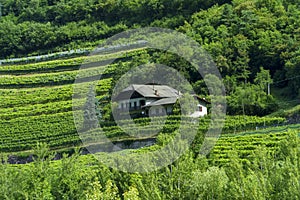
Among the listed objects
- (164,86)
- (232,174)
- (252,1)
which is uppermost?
(252,1)

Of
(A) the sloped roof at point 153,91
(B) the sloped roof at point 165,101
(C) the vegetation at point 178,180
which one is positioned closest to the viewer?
(C) the vegetation at point 178,180

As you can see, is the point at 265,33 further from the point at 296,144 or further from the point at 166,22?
the point at 296,144

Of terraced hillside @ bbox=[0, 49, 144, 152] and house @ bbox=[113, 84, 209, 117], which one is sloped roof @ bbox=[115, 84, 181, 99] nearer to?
house @ bbox=[113, 84, 209, 117]

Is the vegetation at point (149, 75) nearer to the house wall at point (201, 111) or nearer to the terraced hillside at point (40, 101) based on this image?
the terraced hillside at point (40, 101)

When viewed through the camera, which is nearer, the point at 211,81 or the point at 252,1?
the point at 211,81

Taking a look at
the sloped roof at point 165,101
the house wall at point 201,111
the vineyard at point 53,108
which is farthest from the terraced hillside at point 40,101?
the house wall at point 201,111

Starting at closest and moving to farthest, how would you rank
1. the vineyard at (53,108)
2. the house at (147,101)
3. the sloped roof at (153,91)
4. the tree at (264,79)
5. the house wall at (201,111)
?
the vineyard at (53,108) → the house wall at (201,111) → the house at (147,101) → the sloped roof at (153,91) → the tree at (264,79)

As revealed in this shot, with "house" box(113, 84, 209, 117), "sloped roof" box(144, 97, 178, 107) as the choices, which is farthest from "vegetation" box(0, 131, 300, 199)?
"house" box(113, 84, 209, 117)

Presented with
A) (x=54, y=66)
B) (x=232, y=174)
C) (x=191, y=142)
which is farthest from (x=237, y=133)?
(x=54, y=66)

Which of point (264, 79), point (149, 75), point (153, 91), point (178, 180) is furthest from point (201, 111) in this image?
point (178, 180)
